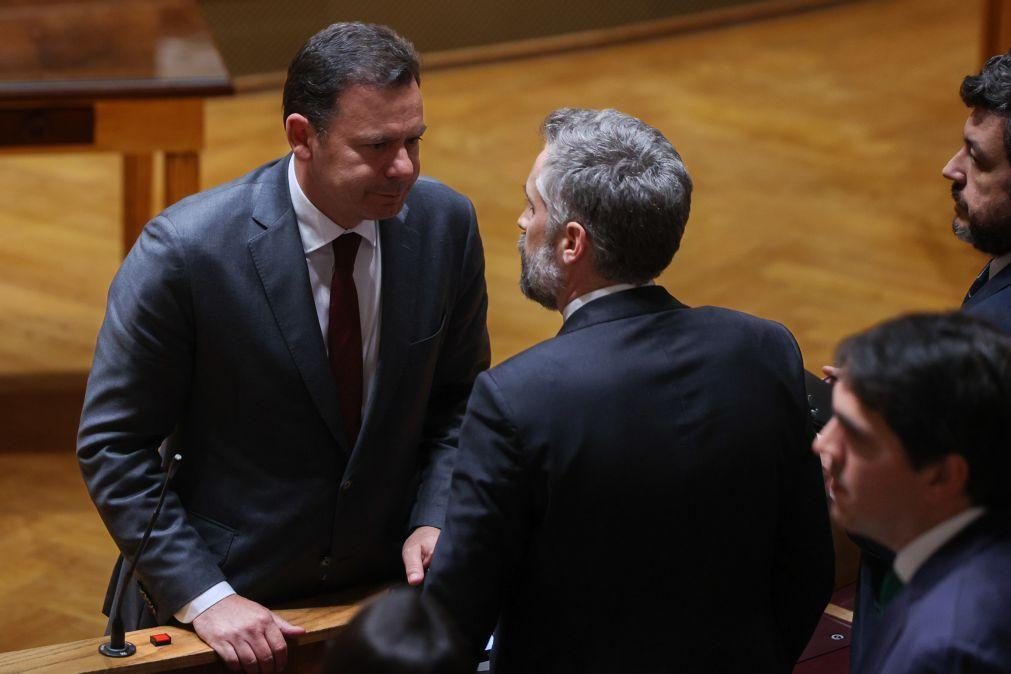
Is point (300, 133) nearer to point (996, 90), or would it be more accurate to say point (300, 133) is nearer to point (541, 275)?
point (541, 275)

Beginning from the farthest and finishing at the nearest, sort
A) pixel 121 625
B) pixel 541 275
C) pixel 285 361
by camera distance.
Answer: pixel 285 361
pixel 121 625
pixel 541 275

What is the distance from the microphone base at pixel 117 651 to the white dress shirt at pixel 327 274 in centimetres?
9

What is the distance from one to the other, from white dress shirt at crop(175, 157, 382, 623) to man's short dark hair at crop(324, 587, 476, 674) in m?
1.06

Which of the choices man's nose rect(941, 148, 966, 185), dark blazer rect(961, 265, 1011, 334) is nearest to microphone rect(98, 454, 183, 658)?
dark blazer rect(961, 265, 1011, 334)

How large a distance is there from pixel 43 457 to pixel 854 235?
9.77ft

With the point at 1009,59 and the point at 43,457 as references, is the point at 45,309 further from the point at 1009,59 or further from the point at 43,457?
the point at 1009,59

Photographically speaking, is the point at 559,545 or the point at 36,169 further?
the point at 36,169

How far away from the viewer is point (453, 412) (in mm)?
2428

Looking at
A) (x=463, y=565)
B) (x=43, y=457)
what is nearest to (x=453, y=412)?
(x=463, y=565)

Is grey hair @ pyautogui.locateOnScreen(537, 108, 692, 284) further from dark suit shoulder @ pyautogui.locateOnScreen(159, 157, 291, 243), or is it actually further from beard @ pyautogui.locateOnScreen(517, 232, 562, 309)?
dark suit shoulder @ pyautogui.locateOnScreen(159, 157, 291, 243)

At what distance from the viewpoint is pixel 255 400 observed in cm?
220

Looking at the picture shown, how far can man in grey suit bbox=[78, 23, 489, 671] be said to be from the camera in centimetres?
215

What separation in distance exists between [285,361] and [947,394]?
1.05 metres

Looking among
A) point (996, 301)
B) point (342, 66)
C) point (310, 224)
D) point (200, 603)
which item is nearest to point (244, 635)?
point (200, 603)
